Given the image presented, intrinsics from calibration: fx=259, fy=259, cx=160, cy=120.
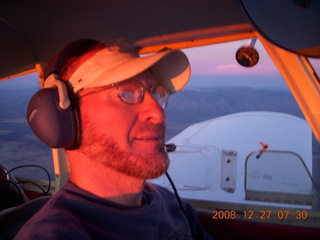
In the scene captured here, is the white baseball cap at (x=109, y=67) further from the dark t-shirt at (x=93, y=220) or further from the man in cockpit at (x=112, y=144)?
the dark t-shirt at (x=93, y=220)

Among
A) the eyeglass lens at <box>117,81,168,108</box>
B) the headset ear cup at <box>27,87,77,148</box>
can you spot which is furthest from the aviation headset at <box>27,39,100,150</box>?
the eyeglass lens at <box>117,81,168,108</box>

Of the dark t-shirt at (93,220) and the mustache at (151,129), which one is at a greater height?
the mustache at (151,129)

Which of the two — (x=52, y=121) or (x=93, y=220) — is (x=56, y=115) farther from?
(x=93, y=220)

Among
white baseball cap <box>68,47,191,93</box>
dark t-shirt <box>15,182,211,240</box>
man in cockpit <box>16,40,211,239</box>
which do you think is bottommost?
dark t-shirt <box>15,182,211,240</box>

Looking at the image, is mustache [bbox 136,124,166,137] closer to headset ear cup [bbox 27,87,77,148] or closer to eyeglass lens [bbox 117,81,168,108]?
eyeglass lens [bbox 117,81,168,108]

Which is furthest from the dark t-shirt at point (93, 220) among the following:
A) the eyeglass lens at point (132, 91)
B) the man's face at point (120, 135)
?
the eyeglass lens at point (132, 91)

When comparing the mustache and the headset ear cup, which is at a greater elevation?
the headset ear cup
